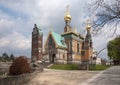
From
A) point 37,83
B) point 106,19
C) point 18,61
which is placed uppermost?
point 106,19

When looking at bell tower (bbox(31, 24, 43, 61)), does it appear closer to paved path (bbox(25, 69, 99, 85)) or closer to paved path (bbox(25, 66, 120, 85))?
paved path (bbox(25, 66, 120, 85))

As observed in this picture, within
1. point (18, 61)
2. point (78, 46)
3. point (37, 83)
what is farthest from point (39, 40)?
point (37, 83)

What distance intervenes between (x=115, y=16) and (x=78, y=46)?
68.2 m

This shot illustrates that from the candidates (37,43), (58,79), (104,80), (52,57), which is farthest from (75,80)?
(37,43)

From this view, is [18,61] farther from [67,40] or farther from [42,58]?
[67,40]

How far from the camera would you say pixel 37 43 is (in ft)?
247

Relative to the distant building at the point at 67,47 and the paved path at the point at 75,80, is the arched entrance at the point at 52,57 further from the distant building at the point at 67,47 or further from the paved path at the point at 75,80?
the paved path at the point at 75,80

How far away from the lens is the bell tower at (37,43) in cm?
7462

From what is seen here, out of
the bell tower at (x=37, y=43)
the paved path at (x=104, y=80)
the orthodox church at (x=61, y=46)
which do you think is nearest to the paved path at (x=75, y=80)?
the paved path at (x=104, y=80)

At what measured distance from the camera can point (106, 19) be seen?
55.7ft

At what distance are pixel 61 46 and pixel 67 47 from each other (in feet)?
12.7

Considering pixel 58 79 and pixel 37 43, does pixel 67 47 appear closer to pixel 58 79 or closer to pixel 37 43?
pixel 37 43

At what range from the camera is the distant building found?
245 feet

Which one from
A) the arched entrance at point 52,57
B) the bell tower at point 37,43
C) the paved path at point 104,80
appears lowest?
the paved path at point 104,80
